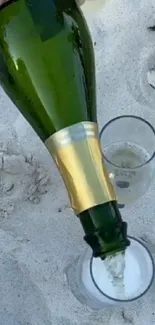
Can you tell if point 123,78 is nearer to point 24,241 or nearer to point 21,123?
point 21,123

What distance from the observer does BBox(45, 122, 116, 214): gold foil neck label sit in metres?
0.69

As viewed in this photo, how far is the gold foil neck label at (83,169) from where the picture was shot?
2.28 feet

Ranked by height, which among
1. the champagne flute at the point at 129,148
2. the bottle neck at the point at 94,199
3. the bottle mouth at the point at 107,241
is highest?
the bottle neck at the point at 94,199

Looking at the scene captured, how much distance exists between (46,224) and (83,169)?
30cm

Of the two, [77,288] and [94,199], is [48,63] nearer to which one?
[94,199]

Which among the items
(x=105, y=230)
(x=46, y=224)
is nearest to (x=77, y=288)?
(x=46, y=224)

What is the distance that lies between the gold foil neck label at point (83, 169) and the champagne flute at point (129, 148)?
18 cm

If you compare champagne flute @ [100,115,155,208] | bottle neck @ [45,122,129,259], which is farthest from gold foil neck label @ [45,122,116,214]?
champagne flute @ [100,115,155,208]

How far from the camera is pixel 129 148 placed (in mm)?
951

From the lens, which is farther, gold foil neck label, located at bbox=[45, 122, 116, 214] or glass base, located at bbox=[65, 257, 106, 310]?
glass base, located at bbox=[65, 257, 106, 310]

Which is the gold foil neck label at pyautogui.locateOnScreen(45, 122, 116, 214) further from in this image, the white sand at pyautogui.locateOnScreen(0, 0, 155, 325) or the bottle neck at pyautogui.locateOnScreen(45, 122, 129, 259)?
the white sand at pyautogui.locateOnScreen(0, 0, 155, 325)

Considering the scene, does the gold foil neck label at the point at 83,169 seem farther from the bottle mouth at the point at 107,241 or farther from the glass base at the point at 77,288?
the glass base at the point at 77,288

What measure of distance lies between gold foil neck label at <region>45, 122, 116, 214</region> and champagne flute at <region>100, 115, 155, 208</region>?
0.59ft

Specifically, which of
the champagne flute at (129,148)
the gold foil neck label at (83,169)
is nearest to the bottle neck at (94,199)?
the gold foil neck label at (83,169)
